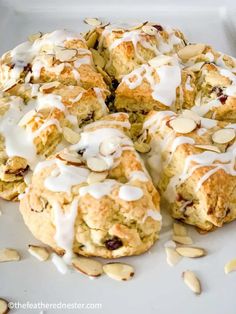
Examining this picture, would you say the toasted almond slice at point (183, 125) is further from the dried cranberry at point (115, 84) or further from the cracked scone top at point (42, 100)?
the dried cranberry at point (115, 84)

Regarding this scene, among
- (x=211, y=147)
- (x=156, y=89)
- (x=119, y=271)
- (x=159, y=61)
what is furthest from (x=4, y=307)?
(x=159, y=61)

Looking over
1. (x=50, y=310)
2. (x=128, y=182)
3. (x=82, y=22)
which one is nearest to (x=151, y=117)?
(x=128, y=182)

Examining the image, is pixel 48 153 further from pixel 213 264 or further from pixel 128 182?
pixel 213 264

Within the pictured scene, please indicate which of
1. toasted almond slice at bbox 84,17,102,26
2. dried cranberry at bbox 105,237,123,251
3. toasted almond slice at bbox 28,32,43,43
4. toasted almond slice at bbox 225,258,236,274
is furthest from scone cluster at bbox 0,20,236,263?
toasted almond slice at bbox 84,17,102,26

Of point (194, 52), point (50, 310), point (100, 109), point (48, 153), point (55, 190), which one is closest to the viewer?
point (50, 310)

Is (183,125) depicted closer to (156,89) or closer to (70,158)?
(156,89)

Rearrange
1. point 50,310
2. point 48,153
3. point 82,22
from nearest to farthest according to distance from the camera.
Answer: point 50,310 < point 48,153 < point 82,22
